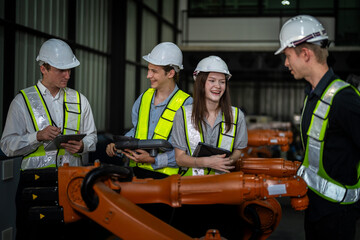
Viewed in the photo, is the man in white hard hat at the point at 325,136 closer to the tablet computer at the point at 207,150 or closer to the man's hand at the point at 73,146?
the tablet computer at the point at 207,150

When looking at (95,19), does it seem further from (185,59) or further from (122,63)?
(185,59)

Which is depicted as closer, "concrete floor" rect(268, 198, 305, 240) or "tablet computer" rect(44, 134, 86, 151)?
"tablet computer" rect(44, 134, 86, 151)

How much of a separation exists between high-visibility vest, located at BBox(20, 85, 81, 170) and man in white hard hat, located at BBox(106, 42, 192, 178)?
13.3 inches

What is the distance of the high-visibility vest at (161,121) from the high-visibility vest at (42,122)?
49 centimetres

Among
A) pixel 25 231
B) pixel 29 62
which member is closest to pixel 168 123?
pixel 25 231

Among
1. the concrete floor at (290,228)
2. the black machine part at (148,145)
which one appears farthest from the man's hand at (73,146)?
the concrete floor at (290,228)

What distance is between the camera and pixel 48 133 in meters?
3.08

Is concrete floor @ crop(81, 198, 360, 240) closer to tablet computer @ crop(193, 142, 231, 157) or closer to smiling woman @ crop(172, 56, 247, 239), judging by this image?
smiling woman @ crop(172, 56, 247, 239)

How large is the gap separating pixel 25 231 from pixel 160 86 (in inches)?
57.1

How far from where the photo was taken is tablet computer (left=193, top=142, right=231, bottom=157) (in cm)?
282

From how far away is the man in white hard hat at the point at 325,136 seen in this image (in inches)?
83.9

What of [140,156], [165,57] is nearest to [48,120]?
[140,156]

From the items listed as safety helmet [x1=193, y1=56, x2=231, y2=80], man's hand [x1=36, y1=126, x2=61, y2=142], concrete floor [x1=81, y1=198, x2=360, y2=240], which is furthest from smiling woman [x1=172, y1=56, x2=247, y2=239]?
concrete floor [x1=81, y1=198, x2=360, y2=240]

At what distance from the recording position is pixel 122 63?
10906 mm
